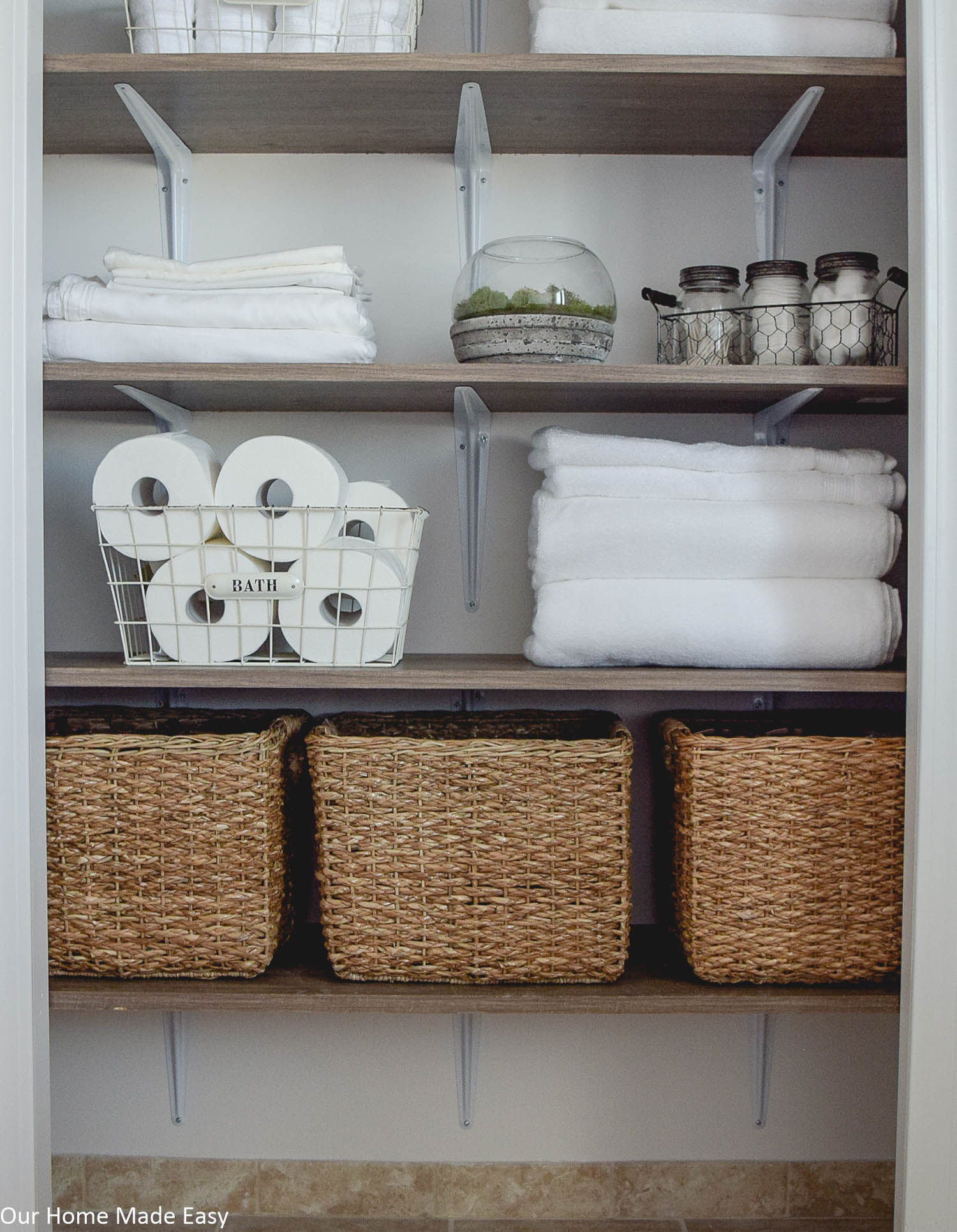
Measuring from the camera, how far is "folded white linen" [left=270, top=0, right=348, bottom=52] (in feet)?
4.24

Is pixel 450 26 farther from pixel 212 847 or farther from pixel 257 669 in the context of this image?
pixel 212 847

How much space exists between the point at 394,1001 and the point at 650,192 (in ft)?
3.87

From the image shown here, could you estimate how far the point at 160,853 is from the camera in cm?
127

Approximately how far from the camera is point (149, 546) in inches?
50.4

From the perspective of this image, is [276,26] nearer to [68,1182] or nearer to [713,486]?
[713,486]

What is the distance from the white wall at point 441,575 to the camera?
1.54m

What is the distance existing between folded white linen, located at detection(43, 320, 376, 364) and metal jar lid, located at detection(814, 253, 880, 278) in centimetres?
59

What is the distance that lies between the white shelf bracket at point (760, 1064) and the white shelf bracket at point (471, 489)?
30.1 inches

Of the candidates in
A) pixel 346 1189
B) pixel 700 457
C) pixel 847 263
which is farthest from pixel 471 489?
pixel 346 1189

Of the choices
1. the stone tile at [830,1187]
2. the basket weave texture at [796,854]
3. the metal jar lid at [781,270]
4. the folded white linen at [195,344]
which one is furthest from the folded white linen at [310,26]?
the stone tile at [830,1187]

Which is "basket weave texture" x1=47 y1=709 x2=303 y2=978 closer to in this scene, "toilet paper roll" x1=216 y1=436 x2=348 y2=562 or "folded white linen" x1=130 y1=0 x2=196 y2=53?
"toilet paper roll" x1=216 y1=436 x2=348 y2=562

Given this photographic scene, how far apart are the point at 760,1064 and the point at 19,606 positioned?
121 centimetres

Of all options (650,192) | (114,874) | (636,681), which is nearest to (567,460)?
(636,681)

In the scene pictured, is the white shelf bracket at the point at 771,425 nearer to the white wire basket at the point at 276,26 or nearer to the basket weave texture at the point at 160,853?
the white wire basket at the point at 276,26
